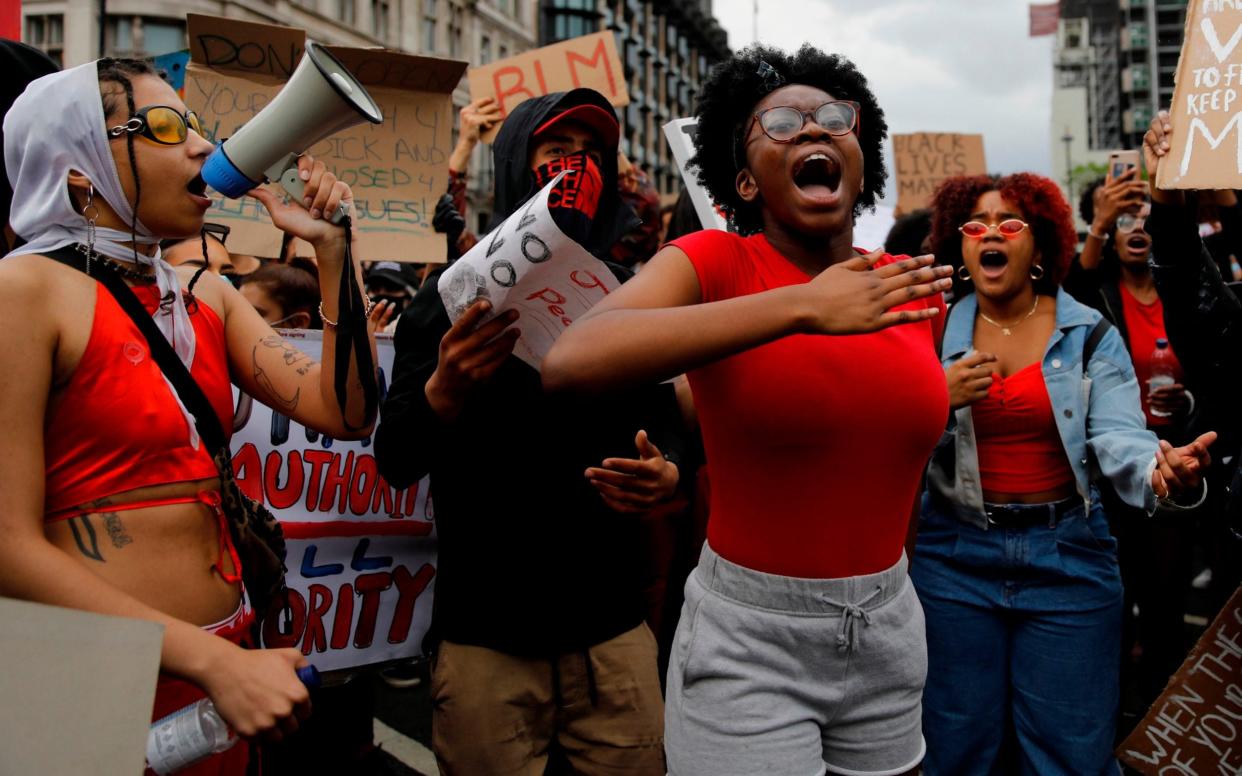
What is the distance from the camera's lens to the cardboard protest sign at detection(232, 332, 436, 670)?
286cm

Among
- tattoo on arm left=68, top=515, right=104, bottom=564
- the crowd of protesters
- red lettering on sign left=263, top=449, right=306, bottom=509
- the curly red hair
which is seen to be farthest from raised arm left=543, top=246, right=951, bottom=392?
the curly red hair

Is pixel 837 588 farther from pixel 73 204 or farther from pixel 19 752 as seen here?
pixel 73 204

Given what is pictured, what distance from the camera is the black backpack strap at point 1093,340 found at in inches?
116

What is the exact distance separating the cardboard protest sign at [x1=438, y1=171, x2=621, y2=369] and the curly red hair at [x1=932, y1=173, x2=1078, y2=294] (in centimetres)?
197

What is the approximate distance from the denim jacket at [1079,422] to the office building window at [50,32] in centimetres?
3076

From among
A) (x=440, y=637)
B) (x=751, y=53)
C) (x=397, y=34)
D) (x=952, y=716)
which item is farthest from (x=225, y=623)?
(x=397, y=34)

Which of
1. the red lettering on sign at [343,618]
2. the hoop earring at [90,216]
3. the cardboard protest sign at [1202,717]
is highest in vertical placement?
the hoop earring at [90,216]

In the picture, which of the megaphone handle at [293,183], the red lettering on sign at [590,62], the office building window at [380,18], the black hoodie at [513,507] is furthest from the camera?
the office building window at [380,18]

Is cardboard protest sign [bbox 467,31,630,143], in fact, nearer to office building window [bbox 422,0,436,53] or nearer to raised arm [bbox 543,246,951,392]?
raised arm [bbox 543,246,951,392]

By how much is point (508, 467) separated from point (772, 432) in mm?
690

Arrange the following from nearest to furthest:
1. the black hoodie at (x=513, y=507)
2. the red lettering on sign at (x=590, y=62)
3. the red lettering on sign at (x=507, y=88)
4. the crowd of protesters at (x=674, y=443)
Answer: the crowd of protesters at (x=674, y=443) → the black hoodie at (x=513, y=507) → the red lettering on sign at (x=507, y=88) → the red lettering on sign at (x=590, y=62)

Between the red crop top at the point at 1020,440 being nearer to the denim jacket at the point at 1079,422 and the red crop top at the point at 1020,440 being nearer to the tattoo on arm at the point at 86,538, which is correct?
the denim jacket at the point at 1079,422

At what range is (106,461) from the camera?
1.65 meters

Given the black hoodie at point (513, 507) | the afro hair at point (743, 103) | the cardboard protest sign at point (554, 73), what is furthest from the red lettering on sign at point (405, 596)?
the cardboard protest sign at point (554, 73)
